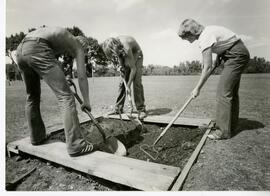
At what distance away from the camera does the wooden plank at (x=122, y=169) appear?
1685mm

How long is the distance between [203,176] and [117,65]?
2.49m

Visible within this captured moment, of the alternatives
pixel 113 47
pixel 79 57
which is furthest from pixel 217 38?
pixel 79 57

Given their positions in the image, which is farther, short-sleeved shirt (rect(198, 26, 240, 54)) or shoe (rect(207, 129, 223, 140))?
shoe (rect(207, 129, 223, 140))

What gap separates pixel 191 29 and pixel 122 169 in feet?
6.17

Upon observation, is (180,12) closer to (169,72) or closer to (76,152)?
(76,152)

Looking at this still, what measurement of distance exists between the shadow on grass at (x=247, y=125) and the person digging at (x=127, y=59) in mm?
1528

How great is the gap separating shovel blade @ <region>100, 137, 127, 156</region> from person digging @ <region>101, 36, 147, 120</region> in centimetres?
70

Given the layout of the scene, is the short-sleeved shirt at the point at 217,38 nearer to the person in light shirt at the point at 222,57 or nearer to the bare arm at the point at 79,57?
the person in light shirt at the point at 222,57

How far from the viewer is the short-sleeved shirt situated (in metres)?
2.60

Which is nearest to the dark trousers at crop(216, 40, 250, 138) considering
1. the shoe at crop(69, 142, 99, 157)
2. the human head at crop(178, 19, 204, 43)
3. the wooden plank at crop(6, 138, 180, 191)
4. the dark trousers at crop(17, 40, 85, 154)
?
the human head at crop(178, 19, 204, 43)

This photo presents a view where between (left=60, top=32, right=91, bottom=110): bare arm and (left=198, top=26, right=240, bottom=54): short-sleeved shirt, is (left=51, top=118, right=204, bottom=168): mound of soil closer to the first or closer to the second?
(left=60, top=32, right=91, bottom=110): bare arm

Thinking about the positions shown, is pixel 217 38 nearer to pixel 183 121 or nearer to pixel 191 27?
pixel 191 27

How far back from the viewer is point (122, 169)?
6.19ft

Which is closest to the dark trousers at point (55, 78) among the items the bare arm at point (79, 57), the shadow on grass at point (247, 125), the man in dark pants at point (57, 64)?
the man in dark pants at point (57, 64)
